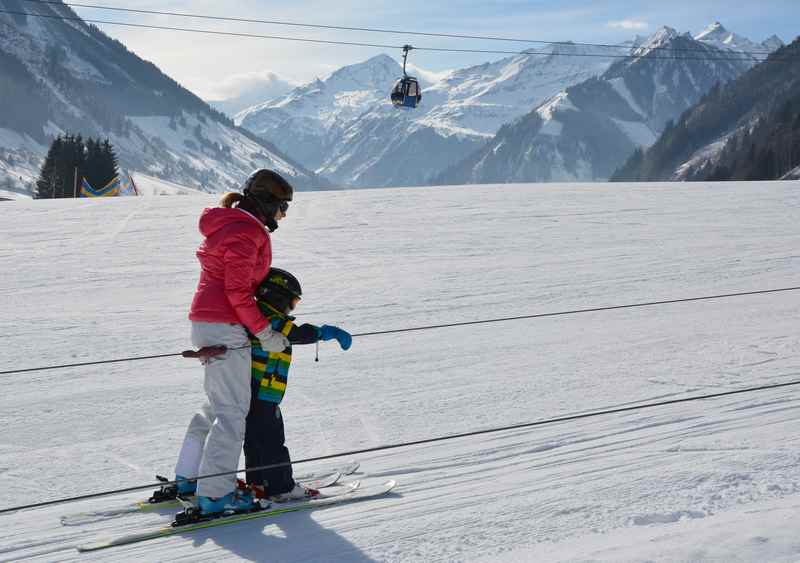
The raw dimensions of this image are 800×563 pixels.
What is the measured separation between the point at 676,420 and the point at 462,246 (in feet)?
25.7

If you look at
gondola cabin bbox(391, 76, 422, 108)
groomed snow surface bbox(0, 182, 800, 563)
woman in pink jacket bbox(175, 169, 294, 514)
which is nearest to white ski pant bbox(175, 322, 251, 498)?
woman in pink jacket bbox(175, 169, 294, 514)

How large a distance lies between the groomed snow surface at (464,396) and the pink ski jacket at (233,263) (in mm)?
935

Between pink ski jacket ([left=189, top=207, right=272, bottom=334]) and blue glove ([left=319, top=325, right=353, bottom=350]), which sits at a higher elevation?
pink ski jacket ([left=189, top=207, right=272, bottom=334])

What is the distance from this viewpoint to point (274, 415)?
3697mm

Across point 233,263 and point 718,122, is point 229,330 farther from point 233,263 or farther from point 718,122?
point 718,122

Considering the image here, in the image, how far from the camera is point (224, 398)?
11.5 ft

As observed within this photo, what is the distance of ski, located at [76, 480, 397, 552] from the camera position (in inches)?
135

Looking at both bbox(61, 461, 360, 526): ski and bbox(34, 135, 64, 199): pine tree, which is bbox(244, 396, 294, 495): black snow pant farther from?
bbox(34, 135, 64, 199): pine tree

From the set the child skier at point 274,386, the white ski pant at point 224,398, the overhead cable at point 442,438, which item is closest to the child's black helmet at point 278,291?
the child skier at point 274,386

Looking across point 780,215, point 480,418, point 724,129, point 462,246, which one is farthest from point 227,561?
point 724,129

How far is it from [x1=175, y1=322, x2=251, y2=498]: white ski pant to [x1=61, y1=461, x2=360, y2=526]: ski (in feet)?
1.06

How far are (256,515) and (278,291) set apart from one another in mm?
997

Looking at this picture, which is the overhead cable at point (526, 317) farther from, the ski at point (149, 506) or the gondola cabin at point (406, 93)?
the gondola cabin at point (406, 93)

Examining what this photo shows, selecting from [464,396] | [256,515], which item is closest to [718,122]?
[464,396]
